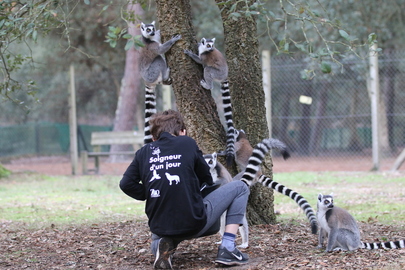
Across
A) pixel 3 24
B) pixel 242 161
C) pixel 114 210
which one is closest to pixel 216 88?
pixel 114 210

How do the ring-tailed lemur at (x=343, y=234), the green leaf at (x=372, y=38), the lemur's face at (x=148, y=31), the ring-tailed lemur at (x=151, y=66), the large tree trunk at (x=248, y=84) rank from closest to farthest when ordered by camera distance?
the green leaf at (x=372, y=38) → the ring-tailed lemur at (x=343, y=234) → the ring-tailed lemur at (x=151, y=66) → the large tree trunk at (x=248, y=84) → the lemur's face at (x=148, y=31)

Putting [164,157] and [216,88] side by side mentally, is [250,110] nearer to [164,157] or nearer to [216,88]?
[164,157]

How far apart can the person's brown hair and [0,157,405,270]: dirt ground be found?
1.08m

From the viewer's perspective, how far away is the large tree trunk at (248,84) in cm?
541

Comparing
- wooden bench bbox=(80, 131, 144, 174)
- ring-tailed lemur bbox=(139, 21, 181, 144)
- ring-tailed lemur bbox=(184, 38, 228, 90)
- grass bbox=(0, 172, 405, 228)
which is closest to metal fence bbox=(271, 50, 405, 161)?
grass bbox=(0, 172, 405, 228)

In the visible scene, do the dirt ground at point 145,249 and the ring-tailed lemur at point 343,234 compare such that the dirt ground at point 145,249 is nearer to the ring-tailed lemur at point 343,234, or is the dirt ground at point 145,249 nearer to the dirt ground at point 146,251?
the dirt ground at point 146,251

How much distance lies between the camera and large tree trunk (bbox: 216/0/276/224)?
5.41 metres

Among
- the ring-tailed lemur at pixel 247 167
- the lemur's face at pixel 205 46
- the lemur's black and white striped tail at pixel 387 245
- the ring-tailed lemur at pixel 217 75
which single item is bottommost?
the lemur's black and white striped tail at pixel 387 245

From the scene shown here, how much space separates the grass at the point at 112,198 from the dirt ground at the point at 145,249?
0.61m

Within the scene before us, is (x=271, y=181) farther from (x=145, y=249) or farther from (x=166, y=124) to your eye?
(x=166, y=124)

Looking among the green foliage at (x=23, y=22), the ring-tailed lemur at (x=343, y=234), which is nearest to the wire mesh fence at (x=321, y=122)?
the green foliage at (x=23, y=22)

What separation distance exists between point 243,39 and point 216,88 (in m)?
9.42

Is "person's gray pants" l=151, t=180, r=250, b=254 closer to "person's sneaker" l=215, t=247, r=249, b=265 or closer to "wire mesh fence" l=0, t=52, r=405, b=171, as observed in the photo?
"person's sneaker" l=215, t=247, r=249, b=265

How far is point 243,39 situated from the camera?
543cm
